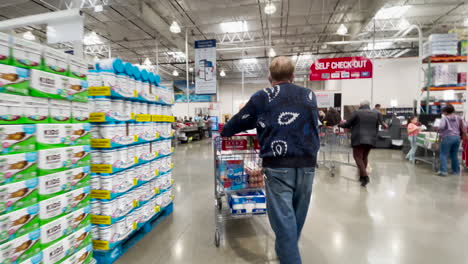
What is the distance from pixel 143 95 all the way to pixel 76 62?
819 millimetres

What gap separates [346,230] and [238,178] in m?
1.54

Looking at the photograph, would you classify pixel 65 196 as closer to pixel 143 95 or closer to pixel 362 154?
pixel 143 95

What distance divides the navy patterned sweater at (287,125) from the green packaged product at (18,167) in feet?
5.05

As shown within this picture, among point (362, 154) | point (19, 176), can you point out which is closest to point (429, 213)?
point (362, 154)

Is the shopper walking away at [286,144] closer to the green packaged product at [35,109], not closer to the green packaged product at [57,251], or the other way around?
the green packaged product at [35,109]

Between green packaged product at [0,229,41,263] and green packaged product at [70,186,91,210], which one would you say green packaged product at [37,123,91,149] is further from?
green packaged product at [0,229,41,263]

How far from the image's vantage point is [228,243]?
260cm

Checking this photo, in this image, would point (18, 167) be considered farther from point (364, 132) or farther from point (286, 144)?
point (364, 132)

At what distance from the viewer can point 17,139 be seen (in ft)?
4.79

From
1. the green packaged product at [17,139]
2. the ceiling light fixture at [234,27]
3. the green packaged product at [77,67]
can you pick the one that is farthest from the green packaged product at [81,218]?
the ceiling light fixture at [234,27]

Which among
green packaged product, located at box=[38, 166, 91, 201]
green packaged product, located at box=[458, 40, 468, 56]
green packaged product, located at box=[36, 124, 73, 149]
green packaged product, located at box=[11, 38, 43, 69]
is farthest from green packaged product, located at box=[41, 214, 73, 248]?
green packaged product, located at box=[458, 40, 468, 56]

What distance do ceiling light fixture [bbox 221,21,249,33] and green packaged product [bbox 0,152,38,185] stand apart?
11.2 m

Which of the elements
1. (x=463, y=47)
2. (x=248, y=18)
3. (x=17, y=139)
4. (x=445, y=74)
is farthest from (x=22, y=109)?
(x=248, y=18)

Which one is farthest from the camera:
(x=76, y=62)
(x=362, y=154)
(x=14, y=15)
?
(x=14, y=15)
